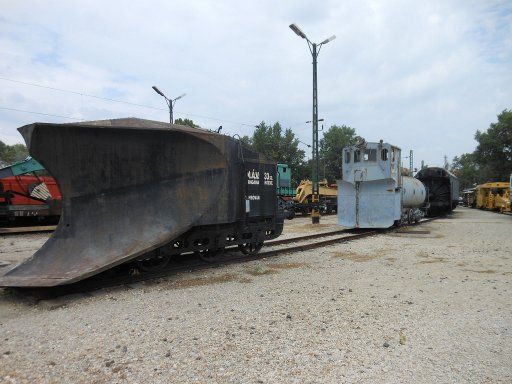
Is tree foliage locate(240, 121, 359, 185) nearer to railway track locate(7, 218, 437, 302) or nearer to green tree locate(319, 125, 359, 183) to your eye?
green tree locate(319, 125, 359, 183)

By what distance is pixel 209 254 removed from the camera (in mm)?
7812

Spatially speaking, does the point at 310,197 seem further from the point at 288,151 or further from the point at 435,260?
the point at 288,151

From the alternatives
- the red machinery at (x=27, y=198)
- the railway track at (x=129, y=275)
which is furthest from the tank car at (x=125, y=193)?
the red machinery at (x=27, y=198)

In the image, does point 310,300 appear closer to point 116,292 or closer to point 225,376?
point 225,376

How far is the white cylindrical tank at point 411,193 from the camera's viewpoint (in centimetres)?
1612

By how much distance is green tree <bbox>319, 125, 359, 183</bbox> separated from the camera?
6538cm

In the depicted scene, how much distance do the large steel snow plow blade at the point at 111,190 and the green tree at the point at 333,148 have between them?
193ft

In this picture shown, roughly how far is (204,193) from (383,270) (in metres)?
3.81

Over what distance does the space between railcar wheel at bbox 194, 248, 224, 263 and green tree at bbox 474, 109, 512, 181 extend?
58599mm

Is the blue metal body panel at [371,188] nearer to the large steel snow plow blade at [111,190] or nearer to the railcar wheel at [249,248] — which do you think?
the railcar wheel at [249,248]

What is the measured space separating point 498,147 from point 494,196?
1061 inches

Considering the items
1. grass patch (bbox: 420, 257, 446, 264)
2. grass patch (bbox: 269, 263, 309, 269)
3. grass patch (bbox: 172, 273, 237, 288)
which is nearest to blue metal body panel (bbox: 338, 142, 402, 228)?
grass patch (bbox: 420, 257, 446, 264)

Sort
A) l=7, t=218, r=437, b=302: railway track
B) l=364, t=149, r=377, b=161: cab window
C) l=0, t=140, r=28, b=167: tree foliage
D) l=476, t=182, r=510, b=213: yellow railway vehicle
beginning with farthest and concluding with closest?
1. l=0, t=140, r=28, b=167: tree foliage
2. l=476, t=182, r=510, b=213: yellow railway vehicle
3. l=364, t=149, r=377, b=161: cab window
4. l=7, t=218, r=437, b=302: railway track

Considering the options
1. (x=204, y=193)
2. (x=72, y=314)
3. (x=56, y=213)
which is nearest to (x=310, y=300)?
(x=204, y=193)
